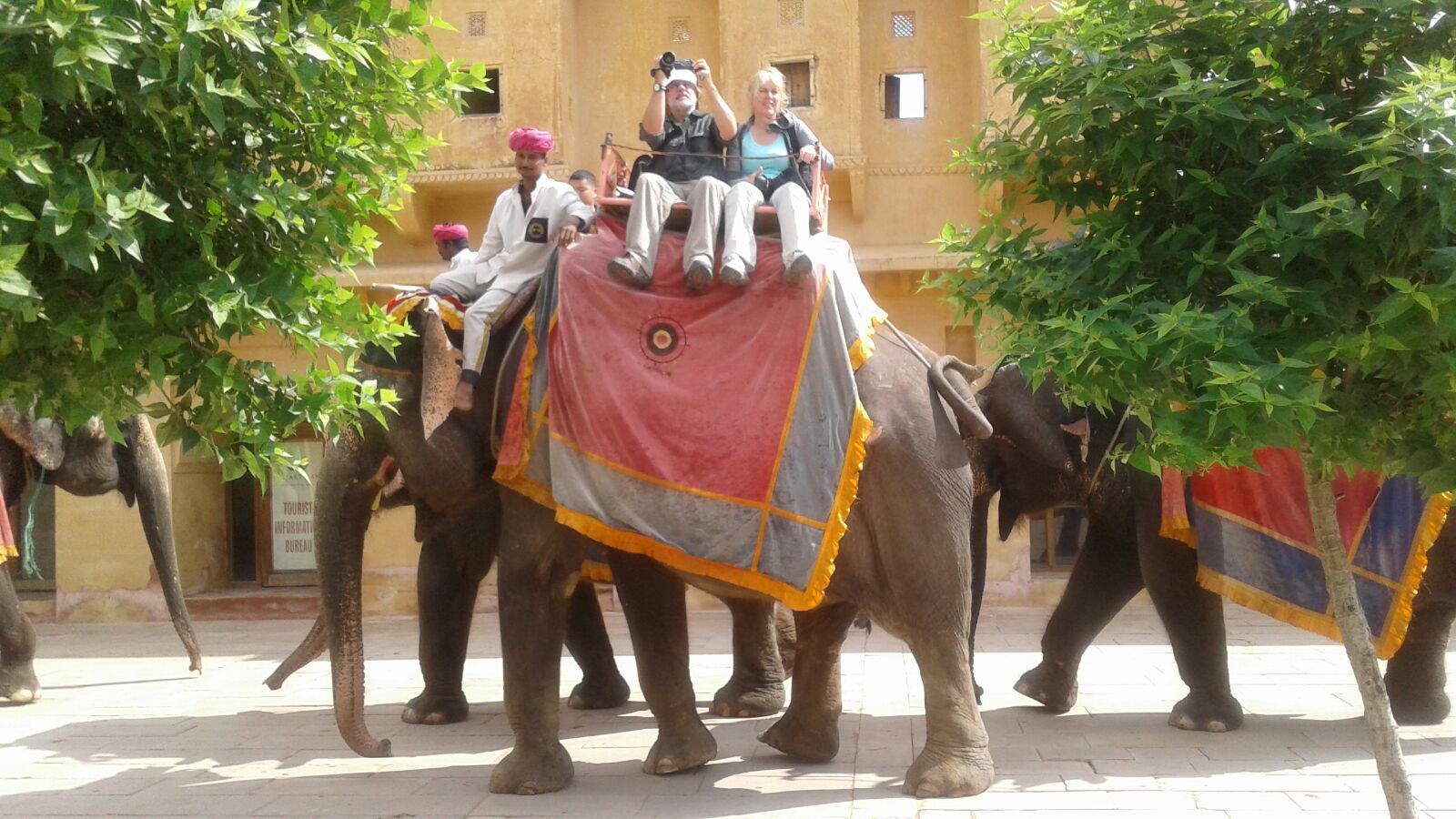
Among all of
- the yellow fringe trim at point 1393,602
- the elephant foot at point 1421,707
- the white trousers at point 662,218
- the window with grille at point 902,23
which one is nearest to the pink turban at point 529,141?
the white trousers at point 662,218

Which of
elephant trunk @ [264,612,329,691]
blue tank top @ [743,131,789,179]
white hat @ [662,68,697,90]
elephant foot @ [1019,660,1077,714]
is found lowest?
elephant foot @ [1019,660,1077,714]

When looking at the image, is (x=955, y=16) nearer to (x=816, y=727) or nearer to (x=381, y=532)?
(x=381, y=532)

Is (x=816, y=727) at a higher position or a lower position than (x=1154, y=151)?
lower

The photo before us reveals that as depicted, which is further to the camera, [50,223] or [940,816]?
[940,816]

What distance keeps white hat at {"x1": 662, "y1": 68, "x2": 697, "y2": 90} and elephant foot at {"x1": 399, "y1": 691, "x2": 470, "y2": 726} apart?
3.35 metres

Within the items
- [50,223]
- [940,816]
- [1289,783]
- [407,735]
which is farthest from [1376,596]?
[50,223]

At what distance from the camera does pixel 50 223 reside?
3.16 metres

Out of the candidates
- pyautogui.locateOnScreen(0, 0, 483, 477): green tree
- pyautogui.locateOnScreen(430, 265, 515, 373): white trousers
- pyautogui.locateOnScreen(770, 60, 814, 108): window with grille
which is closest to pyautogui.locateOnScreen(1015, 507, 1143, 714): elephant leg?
pyautogui.locateOnScreen(430, 265, 515, 373): white trousers

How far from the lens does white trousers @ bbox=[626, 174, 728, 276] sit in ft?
18.6

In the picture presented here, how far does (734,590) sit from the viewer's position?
19.0ft

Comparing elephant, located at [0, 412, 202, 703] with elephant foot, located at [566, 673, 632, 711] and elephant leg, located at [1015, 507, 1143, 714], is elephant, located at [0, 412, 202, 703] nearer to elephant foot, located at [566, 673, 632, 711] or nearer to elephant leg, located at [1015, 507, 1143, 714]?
elephant foot, located at [566, 673, 632, 711]

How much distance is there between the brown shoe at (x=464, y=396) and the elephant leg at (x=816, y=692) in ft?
5.58

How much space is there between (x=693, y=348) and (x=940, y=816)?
1.97 m

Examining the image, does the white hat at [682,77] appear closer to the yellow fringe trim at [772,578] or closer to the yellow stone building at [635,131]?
the yellow fringe trim at [772,578]
